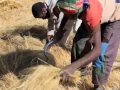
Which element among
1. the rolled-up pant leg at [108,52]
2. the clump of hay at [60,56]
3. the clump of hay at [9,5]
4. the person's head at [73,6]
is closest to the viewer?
the person's head at [73,6]

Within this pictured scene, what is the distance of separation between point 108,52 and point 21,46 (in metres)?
1.80

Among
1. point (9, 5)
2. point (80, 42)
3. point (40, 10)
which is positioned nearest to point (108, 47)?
point (80, 42)

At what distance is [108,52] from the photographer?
17.1 feet

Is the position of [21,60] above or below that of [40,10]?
below

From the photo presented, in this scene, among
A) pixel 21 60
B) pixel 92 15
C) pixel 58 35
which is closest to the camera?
pixel 92 15

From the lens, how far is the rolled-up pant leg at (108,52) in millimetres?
5180

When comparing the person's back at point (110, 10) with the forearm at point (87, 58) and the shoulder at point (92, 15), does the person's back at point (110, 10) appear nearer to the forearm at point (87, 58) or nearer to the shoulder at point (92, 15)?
the shoulder at point (92, 15)

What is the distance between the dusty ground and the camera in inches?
225

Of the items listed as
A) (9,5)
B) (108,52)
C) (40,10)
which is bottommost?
(9,5)

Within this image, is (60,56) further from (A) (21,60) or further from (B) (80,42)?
(B) (80,42)

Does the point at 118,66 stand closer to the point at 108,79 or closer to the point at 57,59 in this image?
the point at 108,79

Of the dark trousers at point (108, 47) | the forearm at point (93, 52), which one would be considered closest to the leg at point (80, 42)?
the dark trousers at point (108, 47)

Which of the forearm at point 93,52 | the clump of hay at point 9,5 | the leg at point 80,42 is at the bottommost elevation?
the clump of hay at point 9,5

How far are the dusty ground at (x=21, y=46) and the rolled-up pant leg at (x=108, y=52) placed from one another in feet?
1.05
